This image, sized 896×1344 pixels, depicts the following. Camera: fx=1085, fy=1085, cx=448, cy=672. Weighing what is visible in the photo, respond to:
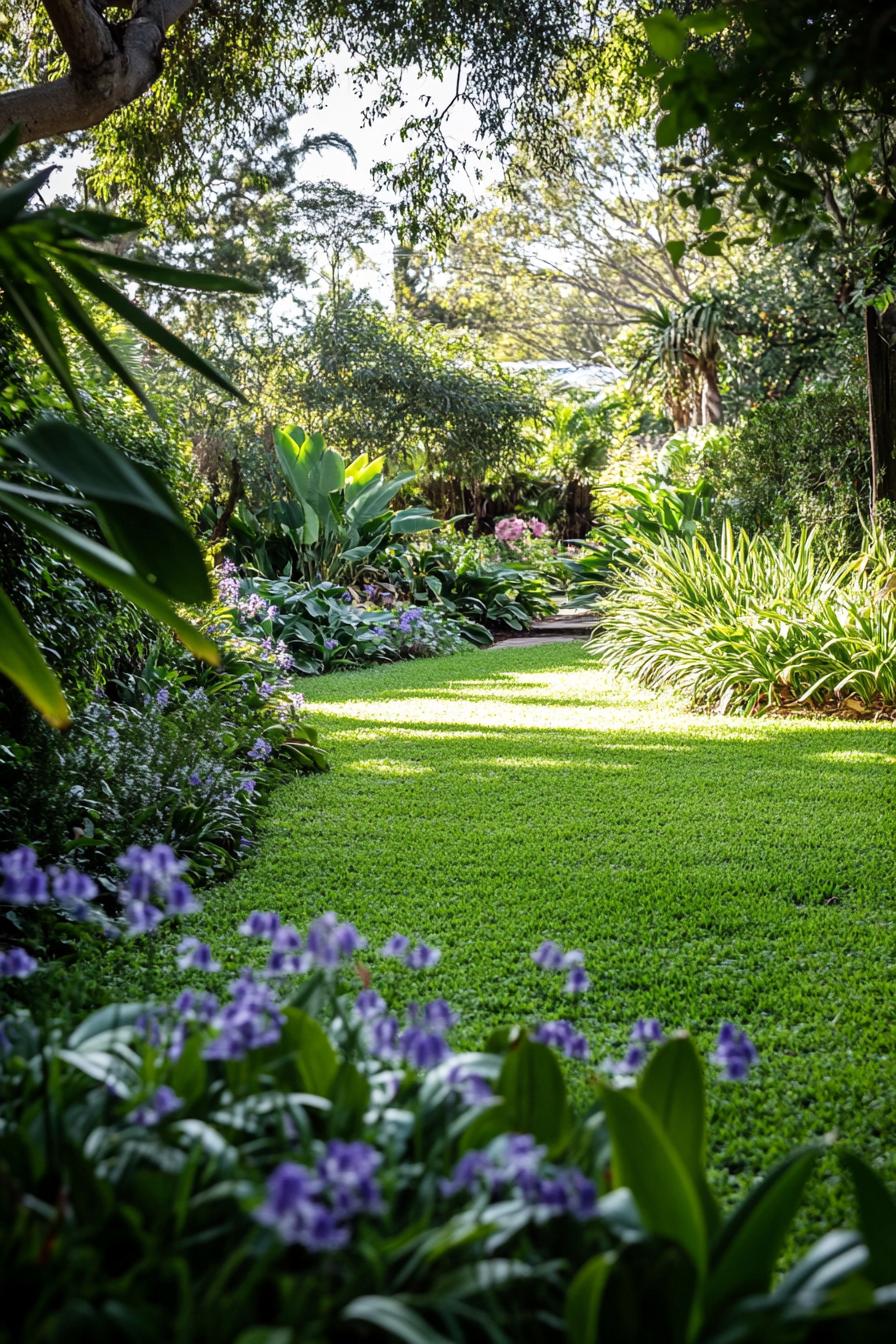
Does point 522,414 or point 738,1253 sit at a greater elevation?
point 522,414

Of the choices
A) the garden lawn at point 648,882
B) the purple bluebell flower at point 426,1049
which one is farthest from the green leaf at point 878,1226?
the garden lawn at point 648,882

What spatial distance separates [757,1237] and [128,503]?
1.04 metres

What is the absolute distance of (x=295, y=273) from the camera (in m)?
17.8

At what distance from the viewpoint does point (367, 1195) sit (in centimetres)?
95

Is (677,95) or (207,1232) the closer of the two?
(207,1232)

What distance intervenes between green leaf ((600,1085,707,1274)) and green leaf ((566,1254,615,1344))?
0.15 metres

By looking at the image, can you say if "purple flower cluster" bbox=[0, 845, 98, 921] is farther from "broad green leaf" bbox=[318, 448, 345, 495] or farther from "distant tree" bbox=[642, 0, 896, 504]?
"broad green leaf" bbox=[318, 448, 345, 495]

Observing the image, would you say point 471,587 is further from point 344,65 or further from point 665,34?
point 665,34

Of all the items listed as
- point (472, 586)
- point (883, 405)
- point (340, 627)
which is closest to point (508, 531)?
point (472, 586)

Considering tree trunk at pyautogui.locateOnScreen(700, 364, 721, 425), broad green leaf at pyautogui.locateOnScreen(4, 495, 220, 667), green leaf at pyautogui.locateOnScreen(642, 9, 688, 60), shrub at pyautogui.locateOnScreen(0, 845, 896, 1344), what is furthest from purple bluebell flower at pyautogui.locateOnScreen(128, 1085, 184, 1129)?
tree trunk at pyautogui.locateOnScreen(700, 364, 721, 425)

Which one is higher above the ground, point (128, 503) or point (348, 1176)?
point (128, 503)

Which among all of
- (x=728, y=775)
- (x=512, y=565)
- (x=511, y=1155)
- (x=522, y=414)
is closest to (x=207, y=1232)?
(x=511, y=1155)

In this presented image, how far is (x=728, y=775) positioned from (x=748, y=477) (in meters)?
6.46

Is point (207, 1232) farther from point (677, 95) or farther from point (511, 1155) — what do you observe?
point (677, 95)
